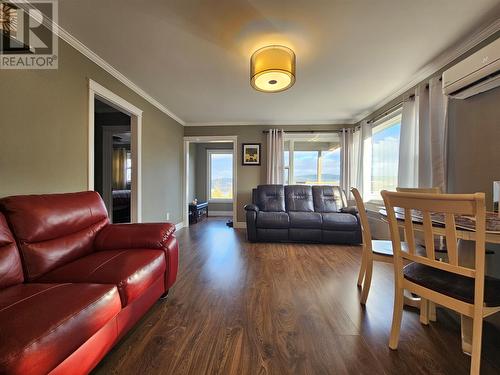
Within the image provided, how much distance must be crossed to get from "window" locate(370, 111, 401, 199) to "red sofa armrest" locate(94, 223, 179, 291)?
3.45 m

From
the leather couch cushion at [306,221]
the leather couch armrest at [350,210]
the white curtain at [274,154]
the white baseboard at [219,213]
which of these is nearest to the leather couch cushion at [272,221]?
the leather couch cushion at [306,221]

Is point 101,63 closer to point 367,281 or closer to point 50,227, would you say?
point 50,227

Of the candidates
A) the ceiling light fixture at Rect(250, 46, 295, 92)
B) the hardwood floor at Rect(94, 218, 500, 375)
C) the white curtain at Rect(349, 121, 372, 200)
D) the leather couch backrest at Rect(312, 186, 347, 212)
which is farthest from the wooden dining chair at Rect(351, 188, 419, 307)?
the white curtain at Rect(349, 121, 372, 200)

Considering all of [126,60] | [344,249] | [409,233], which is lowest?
[344,249]

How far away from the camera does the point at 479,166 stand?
2.06 metres

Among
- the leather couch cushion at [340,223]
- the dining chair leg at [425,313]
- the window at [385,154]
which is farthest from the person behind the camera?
the leather couch cushion at [340,223]

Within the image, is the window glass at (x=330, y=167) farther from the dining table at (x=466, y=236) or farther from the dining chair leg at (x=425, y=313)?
the dining chair leg at (x=425, y=313)

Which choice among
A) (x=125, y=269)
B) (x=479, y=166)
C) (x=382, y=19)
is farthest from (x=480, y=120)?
(x=125, y=269)

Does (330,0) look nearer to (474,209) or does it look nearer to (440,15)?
(440,15)

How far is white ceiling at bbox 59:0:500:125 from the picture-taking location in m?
1.72

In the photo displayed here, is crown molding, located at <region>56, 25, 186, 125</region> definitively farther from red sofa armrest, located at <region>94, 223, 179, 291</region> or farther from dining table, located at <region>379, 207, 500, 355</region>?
dining table, located at <region>379, 207, 500, 355</region>

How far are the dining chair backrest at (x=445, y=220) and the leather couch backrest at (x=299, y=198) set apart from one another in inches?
108

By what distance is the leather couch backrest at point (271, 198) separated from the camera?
4.22 metres

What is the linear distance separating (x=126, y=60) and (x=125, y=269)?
2.36 metres
